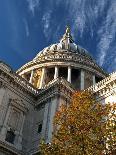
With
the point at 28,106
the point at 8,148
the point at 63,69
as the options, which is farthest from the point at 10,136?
the point at 63,69

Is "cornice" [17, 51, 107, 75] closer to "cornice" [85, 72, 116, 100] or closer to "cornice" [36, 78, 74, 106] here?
"cornice" [36, 78, 74, 106]

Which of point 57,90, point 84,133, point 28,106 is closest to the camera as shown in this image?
point 84,133

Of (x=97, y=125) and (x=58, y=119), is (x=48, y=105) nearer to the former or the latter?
(x=58, y=119)

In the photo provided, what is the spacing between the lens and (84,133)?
63.7 ft

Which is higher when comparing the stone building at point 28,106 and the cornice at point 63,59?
the cornice at point 63,59

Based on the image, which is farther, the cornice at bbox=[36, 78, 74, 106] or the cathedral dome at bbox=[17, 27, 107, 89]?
the cathedral dome at bbox=[17, 27, 107, 89]

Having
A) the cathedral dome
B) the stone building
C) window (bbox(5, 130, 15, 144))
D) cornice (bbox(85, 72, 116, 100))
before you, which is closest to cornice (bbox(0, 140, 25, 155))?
the stone building

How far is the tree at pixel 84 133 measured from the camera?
18344mm

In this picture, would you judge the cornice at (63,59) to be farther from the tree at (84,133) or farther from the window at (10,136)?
the tree at (84,133)

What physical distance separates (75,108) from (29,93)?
1401cm

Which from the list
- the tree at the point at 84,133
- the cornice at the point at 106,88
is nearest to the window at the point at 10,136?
the tree at the point at 84,133

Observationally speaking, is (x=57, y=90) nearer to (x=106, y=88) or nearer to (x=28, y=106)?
(x=28, y=106)

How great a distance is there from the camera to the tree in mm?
18344

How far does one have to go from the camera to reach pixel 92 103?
22.2 metres
